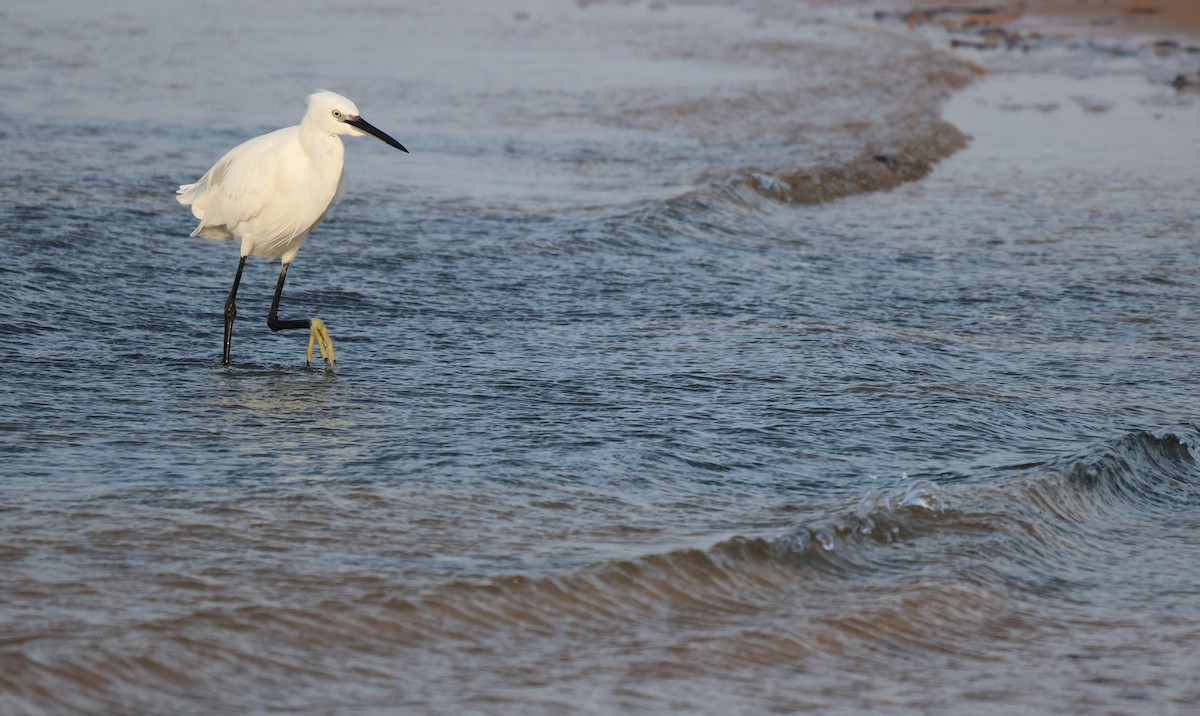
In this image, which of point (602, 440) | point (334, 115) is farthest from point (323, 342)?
point (602, 440)

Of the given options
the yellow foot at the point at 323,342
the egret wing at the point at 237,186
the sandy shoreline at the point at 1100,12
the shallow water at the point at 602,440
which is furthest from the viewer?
the sandy shoreline at the point at 1100,12

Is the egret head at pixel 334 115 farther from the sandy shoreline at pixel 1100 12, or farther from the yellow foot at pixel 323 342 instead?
the sandy shoreline at pixel 1100 12

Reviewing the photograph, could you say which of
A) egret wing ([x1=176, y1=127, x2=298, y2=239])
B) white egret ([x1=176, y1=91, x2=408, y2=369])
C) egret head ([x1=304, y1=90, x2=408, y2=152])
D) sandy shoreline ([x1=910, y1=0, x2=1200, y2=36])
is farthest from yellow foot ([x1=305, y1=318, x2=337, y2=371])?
sandy shoreline ([x1=910, y1=0, x2=1200, y2=36])

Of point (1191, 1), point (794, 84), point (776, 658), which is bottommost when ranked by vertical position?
point (776, 658)

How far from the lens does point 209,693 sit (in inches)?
116

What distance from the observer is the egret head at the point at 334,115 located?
5.56m

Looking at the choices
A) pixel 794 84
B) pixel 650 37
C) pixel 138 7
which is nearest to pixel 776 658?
pixel 794 84

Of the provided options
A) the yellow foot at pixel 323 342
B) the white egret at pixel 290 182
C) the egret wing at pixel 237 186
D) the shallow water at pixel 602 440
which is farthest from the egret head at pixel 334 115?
the shallow water at pixel 602 440

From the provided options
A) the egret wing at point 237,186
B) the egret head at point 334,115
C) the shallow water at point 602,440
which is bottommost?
the shallow water at point 602,440

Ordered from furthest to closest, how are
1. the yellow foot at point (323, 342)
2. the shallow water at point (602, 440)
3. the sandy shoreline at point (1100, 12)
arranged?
1. the sandy shoreline at point (1100, 12)
2. the yellow foot at point (323, 342)
3. the shallow water at point (602, 440)

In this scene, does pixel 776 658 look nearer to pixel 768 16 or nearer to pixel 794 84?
pixel 794 84

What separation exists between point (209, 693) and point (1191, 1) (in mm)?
24009

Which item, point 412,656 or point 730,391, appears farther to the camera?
point 730,391

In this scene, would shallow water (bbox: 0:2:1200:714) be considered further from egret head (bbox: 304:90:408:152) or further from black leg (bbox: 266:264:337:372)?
egret head (bbox: 304:90:408:152)
